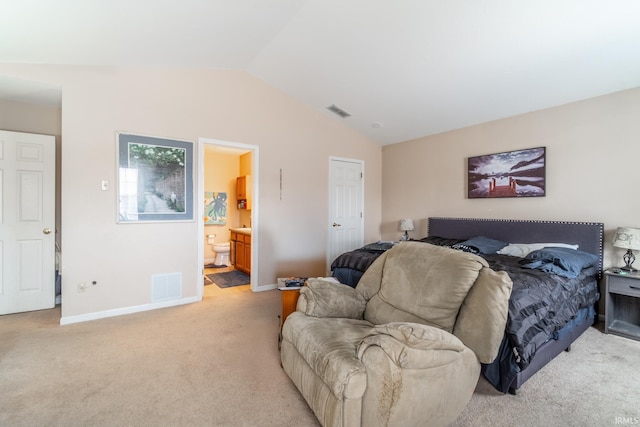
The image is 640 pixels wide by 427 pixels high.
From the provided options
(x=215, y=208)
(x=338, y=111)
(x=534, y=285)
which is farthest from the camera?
(x=215, y=208)

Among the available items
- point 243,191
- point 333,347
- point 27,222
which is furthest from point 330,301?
point 243,191

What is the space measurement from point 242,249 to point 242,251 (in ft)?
0.12

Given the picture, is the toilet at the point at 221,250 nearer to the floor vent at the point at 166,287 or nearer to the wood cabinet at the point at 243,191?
the wood cabinet at the point at 243,191

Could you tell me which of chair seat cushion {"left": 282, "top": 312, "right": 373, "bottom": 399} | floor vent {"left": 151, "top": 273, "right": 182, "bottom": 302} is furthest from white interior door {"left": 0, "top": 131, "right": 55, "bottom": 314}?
chair seat cushion {"left": 282, "top": 312, "right": 373, "bottom": 399}

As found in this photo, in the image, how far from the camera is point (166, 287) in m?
3.76

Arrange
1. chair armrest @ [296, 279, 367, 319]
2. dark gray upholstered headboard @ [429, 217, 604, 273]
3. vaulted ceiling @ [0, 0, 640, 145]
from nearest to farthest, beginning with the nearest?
chair armrest @ [296, 279, 367, 319], vaulted ceiling @ [0, 0, 640, 145], dark gray upholstered headboard @ [429, 217, 604, 273]

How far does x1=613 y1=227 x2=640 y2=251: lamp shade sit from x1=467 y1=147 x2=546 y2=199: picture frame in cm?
94

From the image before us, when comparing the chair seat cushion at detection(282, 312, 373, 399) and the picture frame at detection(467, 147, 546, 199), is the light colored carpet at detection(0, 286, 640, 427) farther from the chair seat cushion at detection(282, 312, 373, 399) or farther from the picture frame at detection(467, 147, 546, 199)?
the picture frame at detection(467, 147, 546, 199)

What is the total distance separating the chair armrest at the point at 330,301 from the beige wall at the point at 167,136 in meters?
2.29

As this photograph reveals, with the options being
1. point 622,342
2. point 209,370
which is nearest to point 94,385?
point 209,370

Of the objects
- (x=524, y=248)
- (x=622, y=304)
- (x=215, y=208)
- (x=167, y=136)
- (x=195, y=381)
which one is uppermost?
(x=167, y=136)

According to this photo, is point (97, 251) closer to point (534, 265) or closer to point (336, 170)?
point (336, 170)

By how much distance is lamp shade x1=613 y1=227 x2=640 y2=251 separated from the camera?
2.89 m

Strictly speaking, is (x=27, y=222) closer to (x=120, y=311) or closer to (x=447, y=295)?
(x=120, y=311)
